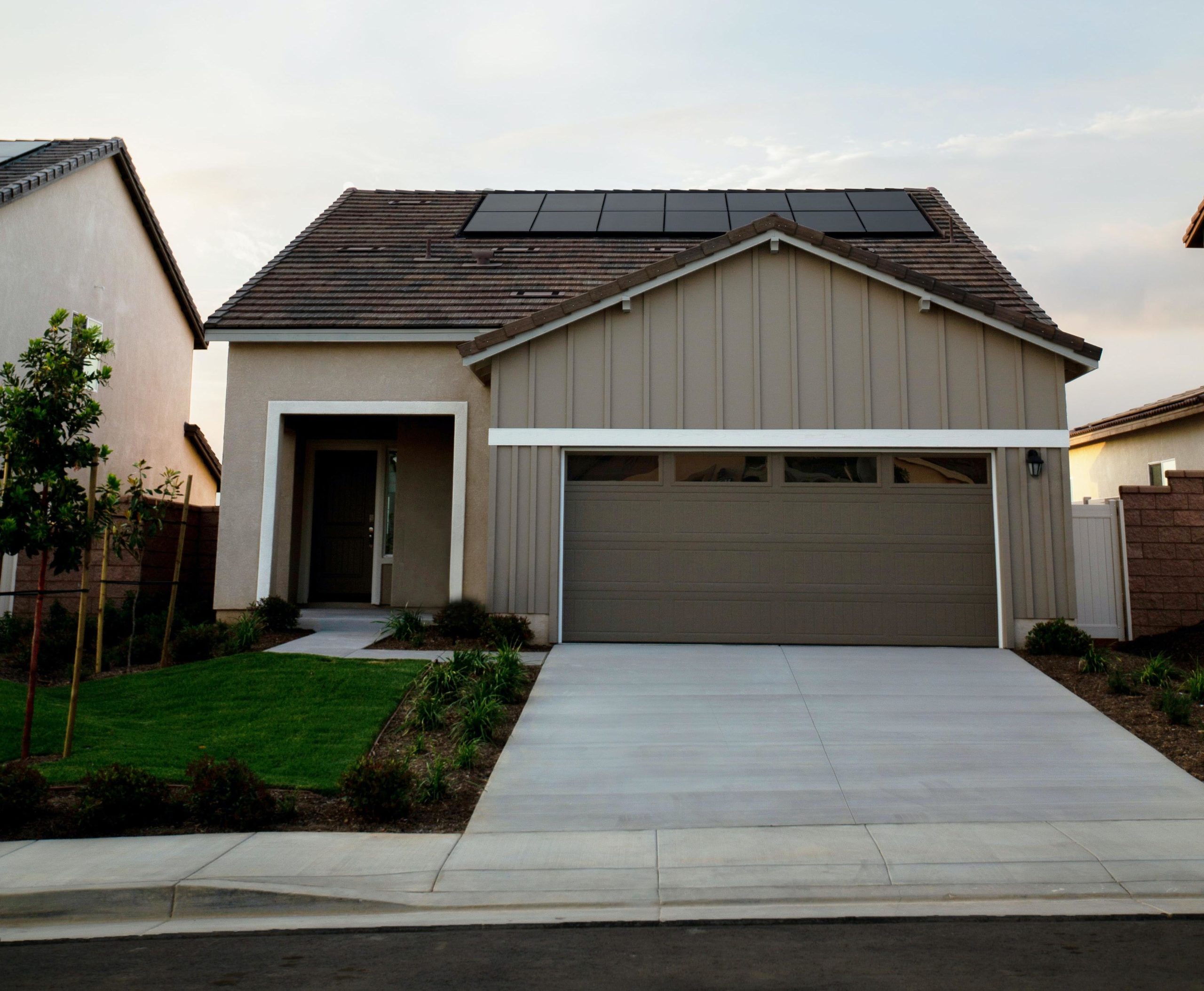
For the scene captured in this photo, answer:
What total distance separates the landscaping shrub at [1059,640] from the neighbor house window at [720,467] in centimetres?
359

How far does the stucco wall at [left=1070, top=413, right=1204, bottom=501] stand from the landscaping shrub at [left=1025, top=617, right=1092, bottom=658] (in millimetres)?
6523

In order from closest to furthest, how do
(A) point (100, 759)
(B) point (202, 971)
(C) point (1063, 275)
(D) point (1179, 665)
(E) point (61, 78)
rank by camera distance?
(B) point (202, 971)
(A) point (100, 759)
(D) point (1179, 665)
(E) point (61, 78)
(C) point (1063, 275)

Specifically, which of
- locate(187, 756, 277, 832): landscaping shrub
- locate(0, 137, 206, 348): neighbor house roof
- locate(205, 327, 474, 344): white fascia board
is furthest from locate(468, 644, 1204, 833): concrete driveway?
locate(0, 137, 206, 348): neighbor house roof

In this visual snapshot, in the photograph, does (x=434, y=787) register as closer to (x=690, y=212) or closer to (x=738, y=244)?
(x=738, y=244)

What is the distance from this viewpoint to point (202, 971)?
13.5ft

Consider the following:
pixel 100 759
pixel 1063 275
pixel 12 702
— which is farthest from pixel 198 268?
pixel 1063 275

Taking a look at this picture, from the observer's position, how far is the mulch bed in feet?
35.8

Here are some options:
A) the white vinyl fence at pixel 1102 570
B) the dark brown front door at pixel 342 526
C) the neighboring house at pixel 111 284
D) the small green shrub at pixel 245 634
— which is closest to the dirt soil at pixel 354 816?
the small green shrub at pixel 245 634

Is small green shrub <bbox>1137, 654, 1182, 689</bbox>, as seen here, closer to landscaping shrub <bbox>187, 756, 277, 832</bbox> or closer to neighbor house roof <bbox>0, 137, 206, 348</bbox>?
landscaping shrub <bbox>187, 756, 277, 832</bbox>

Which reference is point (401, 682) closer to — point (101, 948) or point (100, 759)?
point (100, 759)

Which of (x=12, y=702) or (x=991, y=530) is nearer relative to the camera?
(x=12, y=702)

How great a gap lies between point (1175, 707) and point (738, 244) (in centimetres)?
677

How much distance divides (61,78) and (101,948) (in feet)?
45.7

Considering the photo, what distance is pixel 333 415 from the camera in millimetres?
13180
